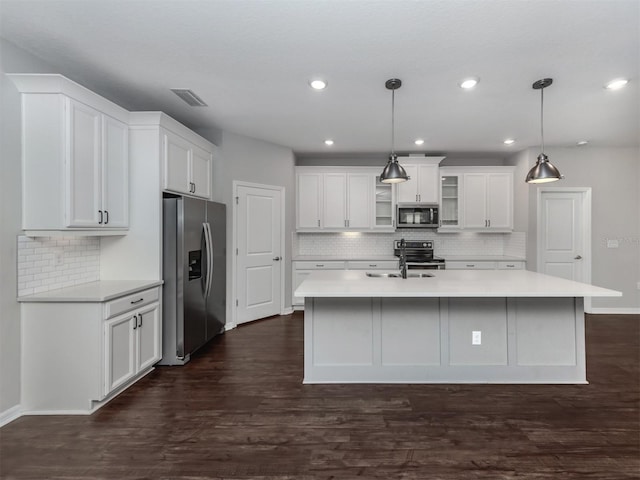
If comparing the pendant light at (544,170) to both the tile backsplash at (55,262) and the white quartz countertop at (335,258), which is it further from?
the tile backsplash at (55,262)

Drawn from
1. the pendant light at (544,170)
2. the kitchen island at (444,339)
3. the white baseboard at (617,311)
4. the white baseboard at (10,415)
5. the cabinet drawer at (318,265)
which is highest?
the pendant light at (544,170)

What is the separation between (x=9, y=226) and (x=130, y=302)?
0.95m

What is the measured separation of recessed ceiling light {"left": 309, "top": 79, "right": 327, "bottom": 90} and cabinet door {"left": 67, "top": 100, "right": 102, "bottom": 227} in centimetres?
182

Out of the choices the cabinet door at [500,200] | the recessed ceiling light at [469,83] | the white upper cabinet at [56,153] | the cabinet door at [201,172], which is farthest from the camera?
the cabinet door at [500,200]

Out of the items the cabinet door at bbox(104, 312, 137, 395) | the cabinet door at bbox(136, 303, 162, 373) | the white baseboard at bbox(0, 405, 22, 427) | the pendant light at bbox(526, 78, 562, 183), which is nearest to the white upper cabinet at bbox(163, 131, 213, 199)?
the cabinet door at bbox(136, 303, 162, 373)

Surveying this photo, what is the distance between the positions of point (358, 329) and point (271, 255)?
2451mm

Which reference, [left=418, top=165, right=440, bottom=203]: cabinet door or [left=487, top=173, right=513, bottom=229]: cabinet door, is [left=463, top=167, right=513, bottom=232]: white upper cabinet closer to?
[left=487, top=173, right=513, bottom=229]: cabinet door

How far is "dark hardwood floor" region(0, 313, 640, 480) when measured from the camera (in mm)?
1717

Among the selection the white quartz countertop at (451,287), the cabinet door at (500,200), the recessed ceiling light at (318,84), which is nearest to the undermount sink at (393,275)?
the white quartz countertop at (451,287)

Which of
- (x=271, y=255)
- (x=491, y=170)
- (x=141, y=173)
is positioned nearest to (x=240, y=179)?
(x=271, y=255)

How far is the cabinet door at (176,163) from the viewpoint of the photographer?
3.09 m

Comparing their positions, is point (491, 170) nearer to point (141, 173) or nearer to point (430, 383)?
point (430, 383)

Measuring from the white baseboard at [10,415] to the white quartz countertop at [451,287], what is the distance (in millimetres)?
2140

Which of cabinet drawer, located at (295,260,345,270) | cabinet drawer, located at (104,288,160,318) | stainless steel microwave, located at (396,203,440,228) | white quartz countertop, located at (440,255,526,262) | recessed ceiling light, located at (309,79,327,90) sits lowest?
cabinet drawer, located at (104,288,160,318)
